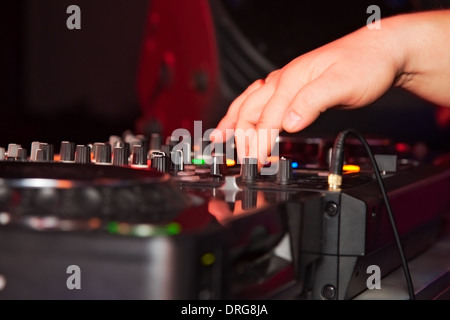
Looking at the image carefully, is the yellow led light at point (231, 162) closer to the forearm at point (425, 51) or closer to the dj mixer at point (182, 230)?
the dj mixer at point (182, 230)

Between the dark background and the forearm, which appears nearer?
the forearm

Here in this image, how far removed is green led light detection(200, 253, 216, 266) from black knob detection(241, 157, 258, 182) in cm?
28

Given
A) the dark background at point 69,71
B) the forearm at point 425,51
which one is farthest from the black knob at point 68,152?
the dark background at point 69,71

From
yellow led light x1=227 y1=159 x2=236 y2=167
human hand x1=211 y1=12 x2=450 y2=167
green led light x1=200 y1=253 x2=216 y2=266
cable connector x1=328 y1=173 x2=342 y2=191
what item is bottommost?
green led light x1=200 y1=253 x2=216 y2=266

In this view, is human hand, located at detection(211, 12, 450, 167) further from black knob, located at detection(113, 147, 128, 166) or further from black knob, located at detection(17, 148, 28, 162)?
black knob, located at detection(17, 148, 28, 162)

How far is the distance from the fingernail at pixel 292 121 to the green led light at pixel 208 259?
1.01 feet

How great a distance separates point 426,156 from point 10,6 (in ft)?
5.14

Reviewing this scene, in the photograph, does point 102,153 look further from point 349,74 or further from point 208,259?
point 208,259

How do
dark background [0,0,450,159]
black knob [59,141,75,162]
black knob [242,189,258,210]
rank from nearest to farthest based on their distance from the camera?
black knob [242,189,258,210]
black knob [59,141,75,162]
dark background [0,0,450,159]

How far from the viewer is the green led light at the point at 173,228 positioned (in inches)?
18.2

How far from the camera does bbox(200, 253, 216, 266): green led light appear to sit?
47 cm

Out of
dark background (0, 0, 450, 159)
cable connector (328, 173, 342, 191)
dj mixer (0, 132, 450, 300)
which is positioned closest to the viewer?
dj mixer (0, 132, 450, 300)

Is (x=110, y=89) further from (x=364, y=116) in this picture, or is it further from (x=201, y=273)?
(x=201, y=273)

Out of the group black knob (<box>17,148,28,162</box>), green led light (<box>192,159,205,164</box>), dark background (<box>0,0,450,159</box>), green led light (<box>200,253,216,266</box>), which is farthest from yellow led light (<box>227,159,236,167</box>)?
dark background (<box>0,0,450,159</box>)
